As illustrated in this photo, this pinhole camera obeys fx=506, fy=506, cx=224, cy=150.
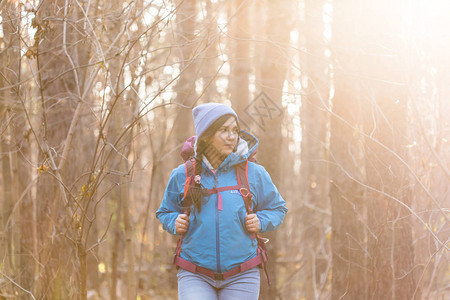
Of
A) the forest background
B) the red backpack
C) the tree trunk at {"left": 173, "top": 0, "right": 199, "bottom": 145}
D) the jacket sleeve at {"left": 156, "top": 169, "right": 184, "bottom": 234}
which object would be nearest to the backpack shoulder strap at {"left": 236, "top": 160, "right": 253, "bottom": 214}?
the red backpack

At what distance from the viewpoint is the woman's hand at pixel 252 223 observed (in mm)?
3289

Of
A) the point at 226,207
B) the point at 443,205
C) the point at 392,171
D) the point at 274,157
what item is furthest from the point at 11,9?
the point at 443,205

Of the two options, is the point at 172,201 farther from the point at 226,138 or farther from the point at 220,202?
the point at 226,138

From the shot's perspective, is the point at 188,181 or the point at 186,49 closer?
the point at 188,181

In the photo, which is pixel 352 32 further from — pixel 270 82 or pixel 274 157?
pixel 274 157

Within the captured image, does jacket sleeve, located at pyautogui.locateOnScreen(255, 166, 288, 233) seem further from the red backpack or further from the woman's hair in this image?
the woman's hair

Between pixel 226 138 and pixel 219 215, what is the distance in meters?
0.54

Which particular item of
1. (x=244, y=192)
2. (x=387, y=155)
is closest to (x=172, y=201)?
(x=244, y=192)

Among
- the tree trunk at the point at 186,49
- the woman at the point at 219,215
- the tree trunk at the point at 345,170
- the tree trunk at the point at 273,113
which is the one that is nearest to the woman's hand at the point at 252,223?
the woman at the point at 219,215

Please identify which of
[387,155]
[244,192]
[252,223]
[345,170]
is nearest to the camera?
[252,223]

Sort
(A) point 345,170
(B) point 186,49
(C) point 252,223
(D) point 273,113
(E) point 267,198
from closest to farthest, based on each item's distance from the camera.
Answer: (C) point 252,223, (E) point 267,198, (A) point 345,170, (D) point 273,113, (B) point 186,49

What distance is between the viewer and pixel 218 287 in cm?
331

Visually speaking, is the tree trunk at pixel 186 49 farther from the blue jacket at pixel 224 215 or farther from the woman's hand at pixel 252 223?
the woman's hand at pixel 252 223

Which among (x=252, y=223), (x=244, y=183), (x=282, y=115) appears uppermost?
(x=282, y=115)
